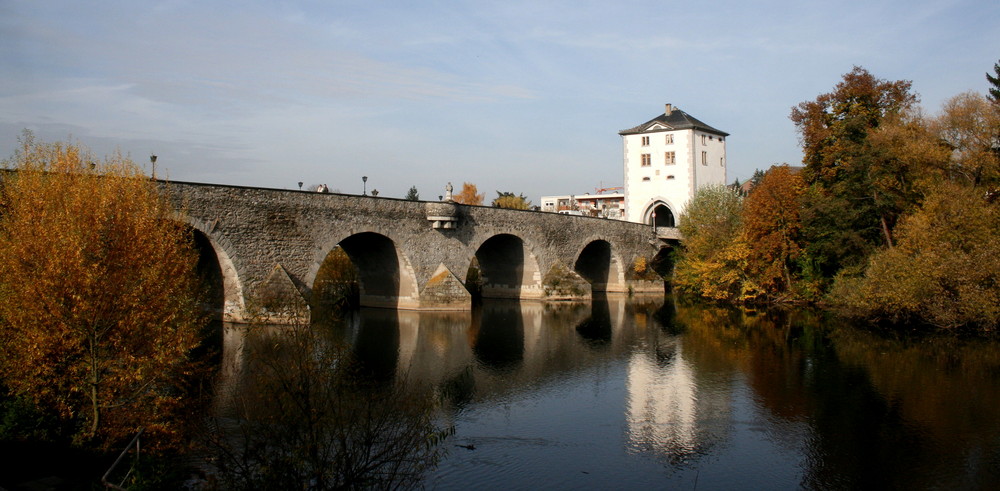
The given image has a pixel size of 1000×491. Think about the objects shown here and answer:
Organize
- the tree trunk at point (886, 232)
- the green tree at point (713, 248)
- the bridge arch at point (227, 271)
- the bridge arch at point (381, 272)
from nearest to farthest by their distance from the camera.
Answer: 1. the bridge arch at point (227, 271)
2. the tree trunk at point (886, 232)
3. the bridge arch at point (381, 272)
4. the green tree at point (713, 248)

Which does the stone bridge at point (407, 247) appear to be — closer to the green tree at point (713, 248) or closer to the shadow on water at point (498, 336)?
the shadow on water at point (498, 336)

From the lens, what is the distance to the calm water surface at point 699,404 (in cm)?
1170

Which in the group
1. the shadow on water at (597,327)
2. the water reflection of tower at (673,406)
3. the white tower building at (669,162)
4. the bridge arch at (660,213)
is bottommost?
the water reflection of tower at (673,406)

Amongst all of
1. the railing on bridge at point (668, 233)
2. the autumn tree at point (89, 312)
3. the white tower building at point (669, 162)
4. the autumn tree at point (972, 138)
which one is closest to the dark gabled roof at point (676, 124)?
the white tower building at point (669, 162)

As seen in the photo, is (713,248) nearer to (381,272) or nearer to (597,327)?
(597,327)

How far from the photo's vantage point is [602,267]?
45.1 m

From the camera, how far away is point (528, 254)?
37.8m

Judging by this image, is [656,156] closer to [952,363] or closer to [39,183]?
[952,363]

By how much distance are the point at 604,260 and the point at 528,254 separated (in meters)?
8.72

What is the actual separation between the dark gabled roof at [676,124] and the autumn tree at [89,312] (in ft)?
152

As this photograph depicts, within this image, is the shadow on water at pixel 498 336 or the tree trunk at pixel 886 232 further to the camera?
the tree trunk at pixel 886 232

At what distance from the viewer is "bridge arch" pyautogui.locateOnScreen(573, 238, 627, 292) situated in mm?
44250

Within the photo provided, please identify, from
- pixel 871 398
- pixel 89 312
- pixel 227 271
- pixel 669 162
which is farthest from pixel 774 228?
pixel 89 312

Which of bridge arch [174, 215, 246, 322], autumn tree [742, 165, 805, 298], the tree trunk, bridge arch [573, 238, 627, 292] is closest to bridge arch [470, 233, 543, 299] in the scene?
bridge arch [573, 238, 627, 292]
